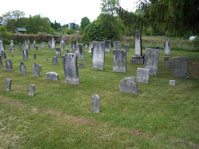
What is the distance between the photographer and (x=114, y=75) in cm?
1619

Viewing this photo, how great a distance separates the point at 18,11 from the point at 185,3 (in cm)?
6926

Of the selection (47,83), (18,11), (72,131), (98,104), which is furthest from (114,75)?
(18,11)

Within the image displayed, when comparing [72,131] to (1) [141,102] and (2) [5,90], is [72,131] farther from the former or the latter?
(2) [5,90]

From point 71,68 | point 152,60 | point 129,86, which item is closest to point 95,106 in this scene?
point 129,86

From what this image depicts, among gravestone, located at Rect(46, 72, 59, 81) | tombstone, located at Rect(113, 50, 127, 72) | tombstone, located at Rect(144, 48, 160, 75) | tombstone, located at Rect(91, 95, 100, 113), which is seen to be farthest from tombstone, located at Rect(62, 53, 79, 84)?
tombstone, located at Rect(144, 48, 160, 75)

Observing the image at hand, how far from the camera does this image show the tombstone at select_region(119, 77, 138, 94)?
1209cm

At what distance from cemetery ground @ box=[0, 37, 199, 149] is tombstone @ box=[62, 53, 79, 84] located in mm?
342

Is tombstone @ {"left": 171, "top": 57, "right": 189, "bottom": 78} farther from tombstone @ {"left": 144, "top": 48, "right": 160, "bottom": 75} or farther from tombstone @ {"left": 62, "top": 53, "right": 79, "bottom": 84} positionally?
tombstone @ {"left": 62, "top": 53, "right": 79, "bottom": 84}

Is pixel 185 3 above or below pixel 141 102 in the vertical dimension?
above

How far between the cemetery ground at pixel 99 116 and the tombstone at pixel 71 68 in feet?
1.12

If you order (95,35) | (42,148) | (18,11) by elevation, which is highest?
(18,11)

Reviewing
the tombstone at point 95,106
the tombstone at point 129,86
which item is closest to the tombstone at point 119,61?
the tombstone at point 129,86

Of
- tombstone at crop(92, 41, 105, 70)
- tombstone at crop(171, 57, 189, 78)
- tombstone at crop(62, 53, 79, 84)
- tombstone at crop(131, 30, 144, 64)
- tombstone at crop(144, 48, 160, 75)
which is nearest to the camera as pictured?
tombstone at crop(62, 53, 79, 84)

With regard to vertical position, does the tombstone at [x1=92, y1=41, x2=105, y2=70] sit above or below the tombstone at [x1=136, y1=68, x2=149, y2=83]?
above
